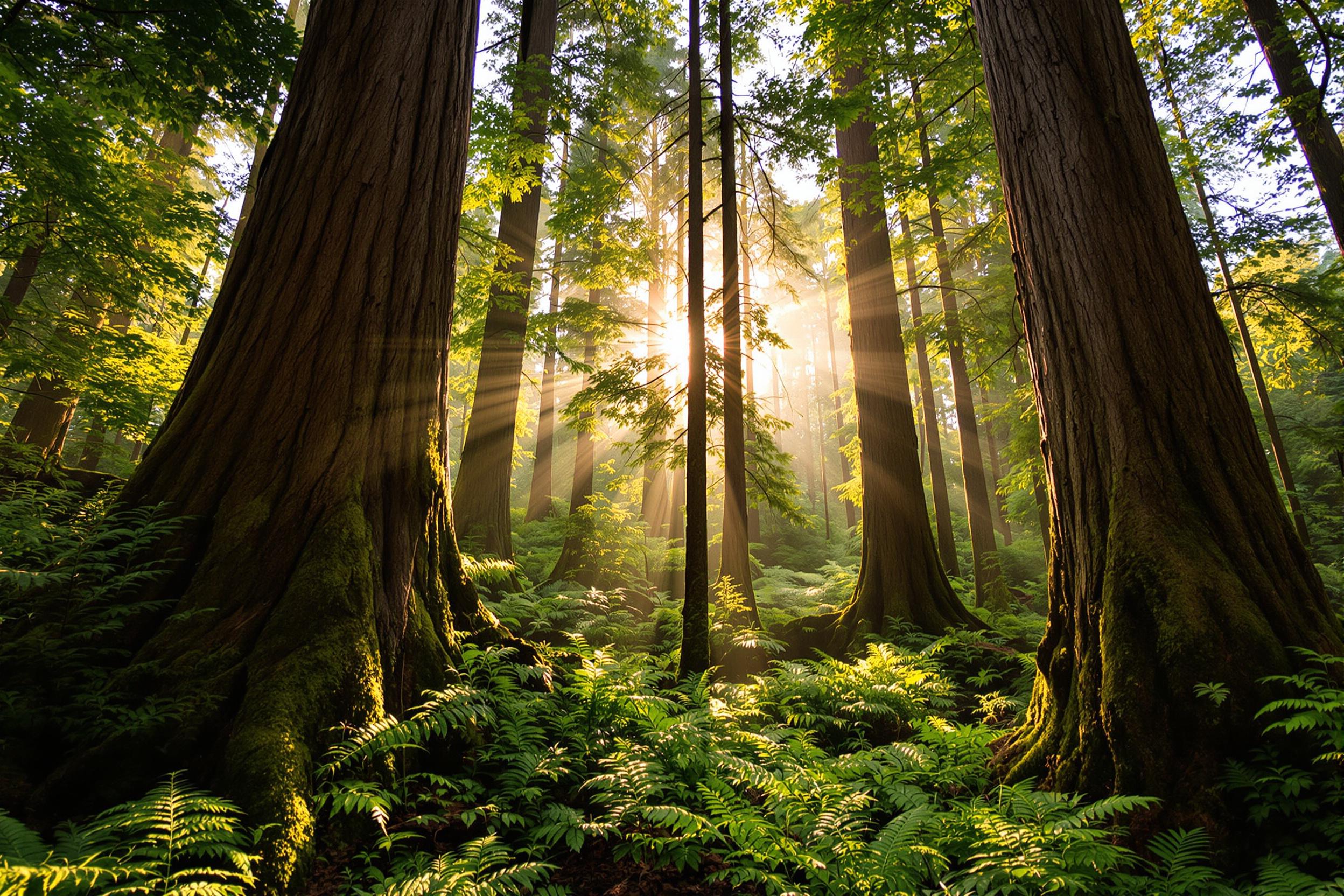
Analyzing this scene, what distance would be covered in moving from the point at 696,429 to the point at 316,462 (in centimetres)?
375

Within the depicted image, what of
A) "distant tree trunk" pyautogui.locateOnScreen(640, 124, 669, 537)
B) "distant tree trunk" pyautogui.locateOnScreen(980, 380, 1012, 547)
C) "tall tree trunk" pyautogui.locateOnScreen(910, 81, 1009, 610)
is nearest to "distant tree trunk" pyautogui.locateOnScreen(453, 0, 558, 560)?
"tall tree trunk" pyautogui.locateOnScreen(910, 81, 1009, 610)

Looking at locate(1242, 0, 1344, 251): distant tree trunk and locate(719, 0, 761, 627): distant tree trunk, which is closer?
locate(719, 0, 761, 627): distant tree trunk

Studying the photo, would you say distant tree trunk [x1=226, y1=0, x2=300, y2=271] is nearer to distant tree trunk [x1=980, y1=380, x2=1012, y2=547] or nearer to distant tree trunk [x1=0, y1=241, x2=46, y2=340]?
distant tree trunk [x1=0, y1=241, x2=46, y2=340]

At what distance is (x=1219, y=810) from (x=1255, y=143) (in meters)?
10.5

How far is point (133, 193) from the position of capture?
668cm

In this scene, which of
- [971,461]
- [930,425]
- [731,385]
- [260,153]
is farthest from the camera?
[930,425]

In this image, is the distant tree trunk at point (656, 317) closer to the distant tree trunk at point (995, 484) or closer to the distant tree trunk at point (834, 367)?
the distant tree trunk at point (834, 367)

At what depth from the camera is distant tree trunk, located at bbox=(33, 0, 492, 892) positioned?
79.6 inches

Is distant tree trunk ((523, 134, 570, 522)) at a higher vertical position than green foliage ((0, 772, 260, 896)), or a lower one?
higher

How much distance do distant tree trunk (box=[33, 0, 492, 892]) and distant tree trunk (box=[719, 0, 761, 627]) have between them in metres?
3.60

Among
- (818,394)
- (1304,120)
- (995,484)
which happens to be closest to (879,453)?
(1304,120)

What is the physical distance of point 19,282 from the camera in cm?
821

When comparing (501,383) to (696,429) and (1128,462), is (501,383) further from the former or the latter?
(1128,462)

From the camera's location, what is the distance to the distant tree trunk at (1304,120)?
23.4 ft
